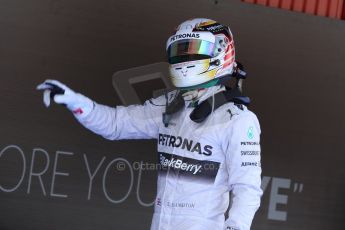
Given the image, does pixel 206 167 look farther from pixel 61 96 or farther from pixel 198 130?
pixel 61 96

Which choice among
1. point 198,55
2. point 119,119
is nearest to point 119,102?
point 119,119

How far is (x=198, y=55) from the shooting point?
2.88 metres

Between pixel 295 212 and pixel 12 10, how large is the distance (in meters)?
2.48

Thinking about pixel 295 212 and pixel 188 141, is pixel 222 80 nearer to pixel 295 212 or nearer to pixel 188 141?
pixel 188 141

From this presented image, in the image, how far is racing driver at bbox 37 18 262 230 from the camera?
2.62 meters

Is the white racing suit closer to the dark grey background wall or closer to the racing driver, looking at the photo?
the racing driver

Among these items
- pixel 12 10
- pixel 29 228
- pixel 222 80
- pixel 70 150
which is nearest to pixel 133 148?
pixel 70 150

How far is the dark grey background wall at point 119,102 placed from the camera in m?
4.07

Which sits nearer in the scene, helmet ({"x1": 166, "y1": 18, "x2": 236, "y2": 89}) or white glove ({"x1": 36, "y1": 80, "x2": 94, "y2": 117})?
white glove ({"x1": 36, "y1": 80, "x2": 94, "y2": 117})

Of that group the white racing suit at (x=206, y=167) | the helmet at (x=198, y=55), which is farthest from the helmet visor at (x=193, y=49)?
the white racing suit at (x=206, y=167)

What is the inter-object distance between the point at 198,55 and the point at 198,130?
37cm

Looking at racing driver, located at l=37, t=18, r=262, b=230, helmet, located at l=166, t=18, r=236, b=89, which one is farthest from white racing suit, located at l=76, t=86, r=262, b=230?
helmet, located at l=166, t=18, r=236, b=89

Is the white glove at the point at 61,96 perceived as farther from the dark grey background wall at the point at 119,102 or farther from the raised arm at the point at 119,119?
the dark grey background wall at the point at 119,102

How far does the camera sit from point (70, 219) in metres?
4.18
